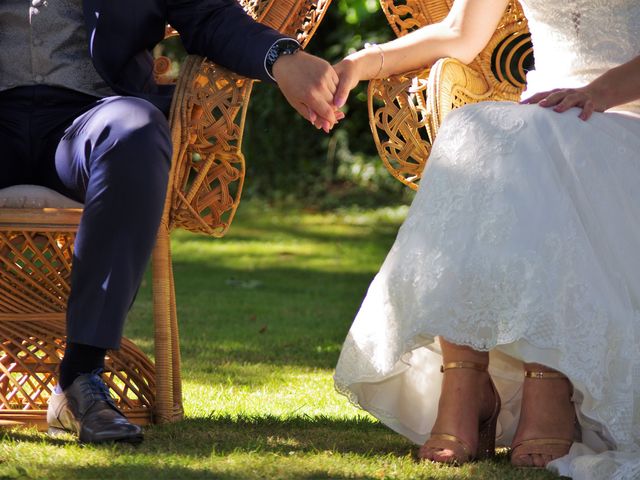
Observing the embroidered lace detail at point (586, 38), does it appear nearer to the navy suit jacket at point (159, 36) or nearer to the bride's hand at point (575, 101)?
the bride's hand at point (575, 101)

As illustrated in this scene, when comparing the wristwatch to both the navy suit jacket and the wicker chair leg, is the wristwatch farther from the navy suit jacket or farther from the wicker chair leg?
the wicker chair leg

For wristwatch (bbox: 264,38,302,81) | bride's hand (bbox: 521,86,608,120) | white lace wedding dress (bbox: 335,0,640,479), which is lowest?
white lace wedding dress (bbox: 335,0,640,479)

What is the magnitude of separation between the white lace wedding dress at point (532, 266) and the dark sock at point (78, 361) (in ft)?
1.83

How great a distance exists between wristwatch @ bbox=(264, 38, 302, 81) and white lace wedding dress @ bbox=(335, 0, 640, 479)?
1.48ft

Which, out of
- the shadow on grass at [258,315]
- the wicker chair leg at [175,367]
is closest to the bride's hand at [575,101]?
the wicker chair leg at [175,367]

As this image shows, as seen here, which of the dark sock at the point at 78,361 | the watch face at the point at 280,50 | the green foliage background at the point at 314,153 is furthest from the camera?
the green foliage background at the point at 314,153

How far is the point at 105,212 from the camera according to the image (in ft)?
8.45

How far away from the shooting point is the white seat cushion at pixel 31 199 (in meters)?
2.75

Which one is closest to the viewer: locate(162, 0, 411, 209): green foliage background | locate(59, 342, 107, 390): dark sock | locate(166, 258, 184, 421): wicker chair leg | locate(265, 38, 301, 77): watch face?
locate(59, 342, 107, 390): dark sock

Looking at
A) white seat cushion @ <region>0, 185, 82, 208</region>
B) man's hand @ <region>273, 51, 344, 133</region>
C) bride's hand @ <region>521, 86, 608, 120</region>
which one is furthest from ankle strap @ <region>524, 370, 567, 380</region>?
white seat cushion @ <region>0, 185, 82, 208</region>

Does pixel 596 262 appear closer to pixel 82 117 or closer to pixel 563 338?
pixel 563 338

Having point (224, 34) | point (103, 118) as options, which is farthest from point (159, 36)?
point (103, 118)

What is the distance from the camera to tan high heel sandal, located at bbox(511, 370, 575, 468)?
2.51 m

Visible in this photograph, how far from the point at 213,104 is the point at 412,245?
0.64 metres
